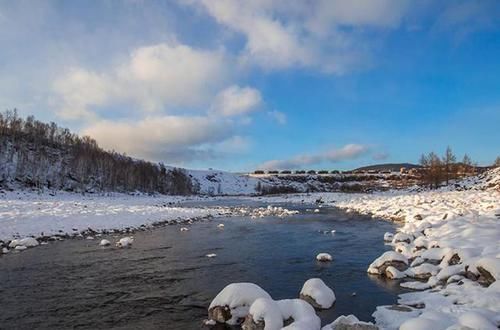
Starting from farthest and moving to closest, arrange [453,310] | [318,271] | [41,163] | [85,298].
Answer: [41,163] < [318,271] < [85,298] < [453,310]

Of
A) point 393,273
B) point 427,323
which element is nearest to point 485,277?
point 393,273

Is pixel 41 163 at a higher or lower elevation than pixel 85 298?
higher

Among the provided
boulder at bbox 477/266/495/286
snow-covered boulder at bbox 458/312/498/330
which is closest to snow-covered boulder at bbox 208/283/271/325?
snow-covered boulder at bbox 458/312/498/330

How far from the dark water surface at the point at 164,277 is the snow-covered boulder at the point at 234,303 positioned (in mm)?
565

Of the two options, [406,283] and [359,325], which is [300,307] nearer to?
[359,325]

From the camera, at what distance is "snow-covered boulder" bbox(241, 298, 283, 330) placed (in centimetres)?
923

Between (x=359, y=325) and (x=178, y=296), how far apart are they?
6.15 meters

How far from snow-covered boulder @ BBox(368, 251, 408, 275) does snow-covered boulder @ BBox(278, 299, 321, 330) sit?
256 inches

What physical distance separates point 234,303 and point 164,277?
563 centimetres

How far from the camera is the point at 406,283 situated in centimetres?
1375

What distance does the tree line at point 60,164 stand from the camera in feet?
305

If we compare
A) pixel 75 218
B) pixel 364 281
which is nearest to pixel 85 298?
pixel 364 281

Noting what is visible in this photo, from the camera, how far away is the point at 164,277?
1519cm

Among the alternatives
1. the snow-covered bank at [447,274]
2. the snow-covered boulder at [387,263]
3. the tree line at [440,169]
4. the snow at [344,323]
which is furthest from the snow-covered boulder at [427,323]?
the tree line at [440,169]
